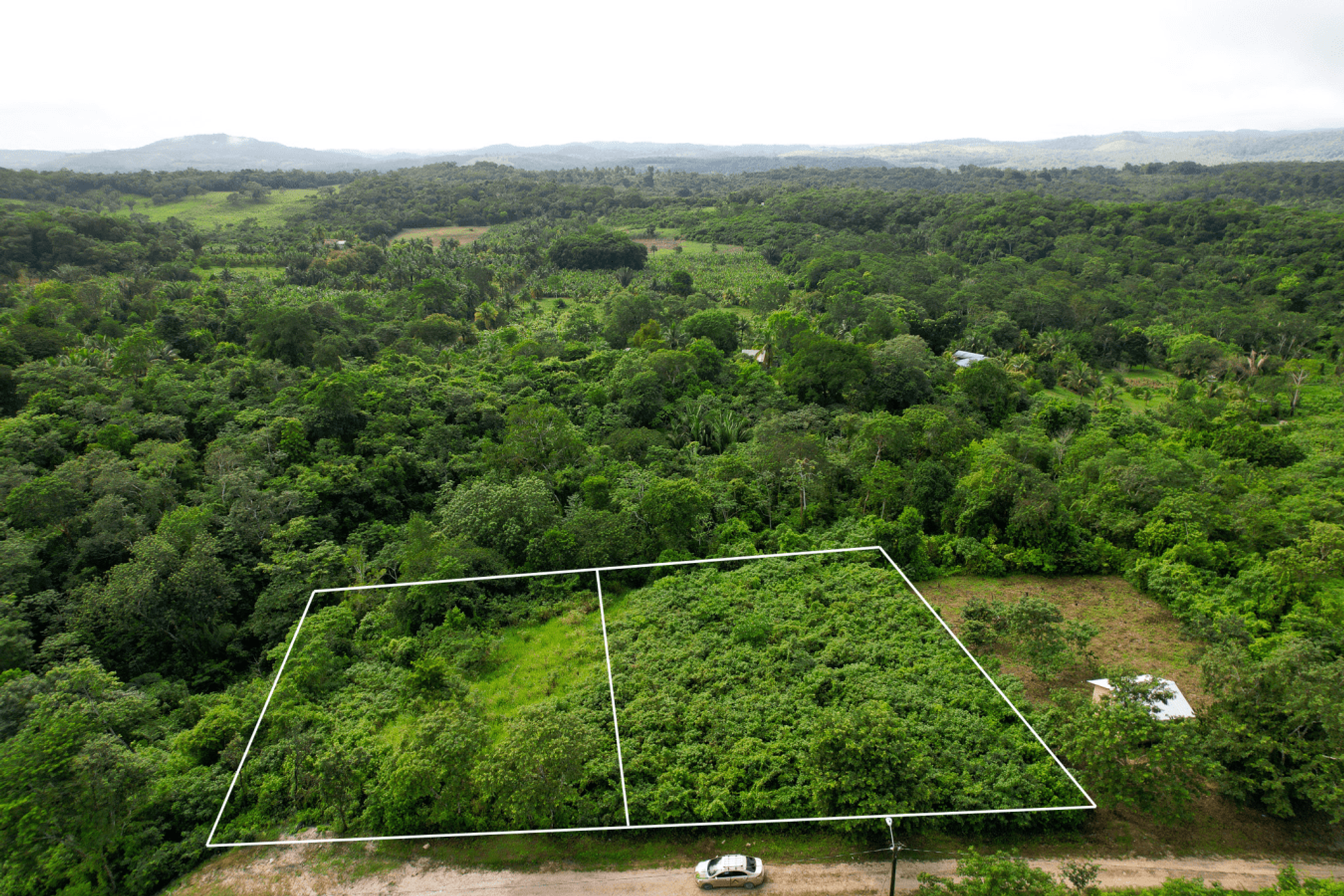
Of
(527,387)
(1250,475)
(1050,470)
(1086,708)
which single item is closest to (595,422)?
(527,387)

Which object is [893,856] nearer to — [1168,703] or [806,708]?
[806,708]

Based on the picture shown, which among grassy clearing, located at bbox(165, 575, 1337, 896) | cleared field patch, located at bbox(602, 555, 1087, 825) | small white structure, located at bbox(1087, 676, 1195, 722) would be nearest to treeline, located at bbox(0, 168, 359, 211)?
grassy clearing, located at bbox(165, 575, 1337, 896)

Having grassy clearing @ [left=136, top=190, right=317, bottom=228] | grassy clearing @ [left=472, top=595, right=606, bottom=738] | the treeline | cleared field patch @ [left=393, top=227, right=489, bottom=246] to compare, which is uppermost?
the treeline

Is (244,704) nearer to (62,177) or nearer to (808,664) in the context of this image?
(808,664)

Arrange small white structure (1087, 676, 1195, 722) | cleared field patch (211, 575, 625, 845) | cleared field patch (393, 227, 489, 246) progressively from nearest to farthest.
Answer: cleared field patch (211, 575, 625, 845) → small white structure (1087, 676, 1195, 722) → cleared field patch (393, 227, 489, 246)

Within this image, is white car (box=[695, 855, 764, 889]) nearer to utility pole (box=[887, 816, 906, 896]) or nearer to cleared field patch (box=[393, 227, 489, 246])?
utility pole (box=[887, 816, 906, 896])

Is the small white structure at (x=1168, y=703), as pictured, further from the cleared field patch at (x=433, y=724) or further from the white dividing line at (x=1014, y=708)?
the cleared field patch at (x=433, y=724)

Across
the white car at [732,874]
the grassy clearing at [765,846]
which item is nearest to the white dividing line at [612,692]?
the grassy clearing at [765,846]
